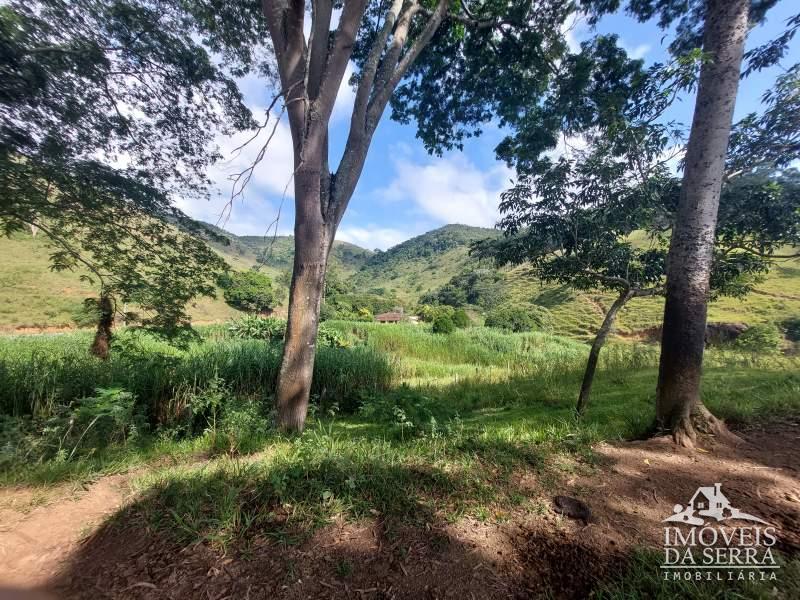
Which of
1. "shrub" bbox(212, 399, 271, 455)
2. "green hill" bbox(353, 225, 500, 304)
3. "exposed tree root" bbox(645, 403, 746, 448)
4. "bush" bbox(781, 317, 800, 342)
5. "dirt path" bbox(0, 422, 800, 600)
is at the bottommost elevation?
"shrub" bbox(212, 399, 271, 455)

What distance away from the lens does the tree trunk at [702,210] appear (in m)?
2.85

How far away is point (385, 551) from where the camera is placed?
1658mm

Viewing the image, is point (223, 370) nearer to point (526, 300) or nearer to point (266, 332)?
point (266, 332)

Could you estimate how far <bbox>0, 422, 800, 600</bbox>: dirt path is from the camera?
4.82 feet

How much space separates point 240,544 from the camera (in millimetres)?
1680

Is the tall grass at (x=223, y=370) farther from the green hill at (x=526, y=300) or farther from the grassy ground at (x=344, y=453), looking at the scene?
the green hill at (x=526, y=300)

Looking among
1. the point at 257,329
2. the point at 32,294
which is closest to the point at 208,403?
the point at 257,329

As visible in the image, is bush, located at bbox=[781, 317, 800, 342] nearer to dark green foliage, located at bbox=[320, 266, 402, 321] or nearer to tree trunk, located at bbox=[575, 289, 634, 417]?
tree trunk, located at bbox=[575, 289, 634, 417]

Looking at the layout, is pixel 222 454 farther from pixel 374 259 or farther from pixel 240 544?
pixel 374 259

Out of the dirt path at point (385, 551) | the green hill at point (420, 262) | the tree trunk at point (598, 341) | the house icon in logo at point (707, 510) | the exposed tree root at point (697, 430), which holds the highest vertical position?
the green hill at point (420, 262)

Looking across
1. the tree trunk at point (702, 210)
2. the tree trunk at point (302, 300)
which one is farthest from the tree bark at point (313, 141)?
the tree trunk at point (702, 210)

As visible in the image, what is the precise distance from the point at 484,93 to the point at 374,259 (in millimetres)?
137928

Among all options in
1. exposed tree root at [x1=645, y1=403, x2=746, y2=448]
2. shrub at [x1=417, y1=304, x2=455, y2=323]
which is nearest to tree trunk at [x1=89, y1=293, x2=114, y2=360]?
exposed tree root at [x1=645, y1=403, x2=746, y2=448]

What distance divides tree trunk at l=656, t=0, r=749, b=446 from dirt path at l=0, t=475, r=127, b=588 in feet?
15.3
